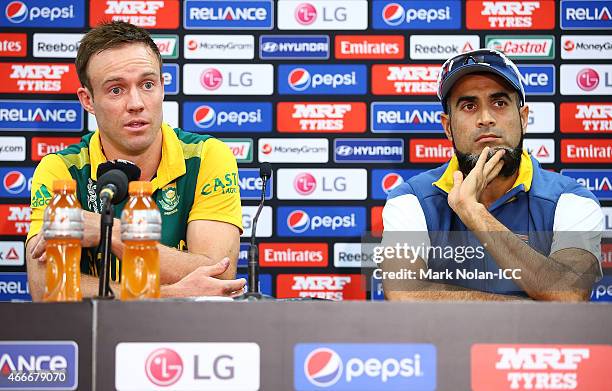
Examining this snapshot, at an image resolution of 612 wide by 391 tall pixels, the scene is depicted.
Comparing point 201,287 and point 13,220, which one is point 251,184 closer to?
point 13,220

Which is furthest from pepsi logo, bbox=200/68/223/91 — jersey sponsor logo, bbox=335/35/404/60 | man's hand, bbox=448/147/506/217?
man's hand, bbox=448/147/506/217

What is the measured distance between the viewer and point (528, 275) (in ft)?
6.45

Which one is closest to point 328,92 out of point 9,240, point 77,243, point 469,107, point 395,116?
point 395,116

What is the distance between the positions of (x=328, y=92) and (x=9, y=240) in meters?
1.64

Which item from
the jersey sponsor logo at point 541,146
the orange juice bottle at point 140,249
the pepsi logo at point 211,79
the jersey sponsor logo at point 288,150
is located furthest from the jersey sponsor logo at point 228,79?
the orange juice bottle at point 140,249

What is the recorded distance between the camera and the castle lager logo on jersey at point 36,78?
3.53m

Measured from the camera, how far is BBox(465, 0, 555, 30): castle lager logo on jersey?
353 cm

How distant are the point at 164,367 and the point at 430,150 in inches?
96.5

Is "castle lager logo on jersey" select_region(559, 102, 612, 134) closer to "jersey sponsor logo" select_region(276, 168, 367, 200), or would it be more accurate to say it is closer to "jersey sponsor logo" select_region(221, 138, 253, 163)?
"jersey sponsor logo" select_region(276, 168, 367, 200)

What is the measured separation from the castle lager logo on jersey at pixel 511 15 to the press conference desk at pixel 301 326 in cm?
248

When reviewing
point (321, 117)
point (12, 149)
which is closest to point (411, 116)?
point (321, 117)

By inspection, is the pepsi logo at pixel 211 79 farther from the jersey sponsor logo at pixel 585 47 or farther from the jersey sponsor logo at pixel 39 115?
the jersey sponsor logo at pixel 585 47

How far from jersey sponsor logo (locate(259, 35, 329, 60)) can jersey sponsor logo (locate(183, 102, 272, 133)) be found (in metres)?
0.24

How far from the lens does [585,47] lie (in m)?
3.54
